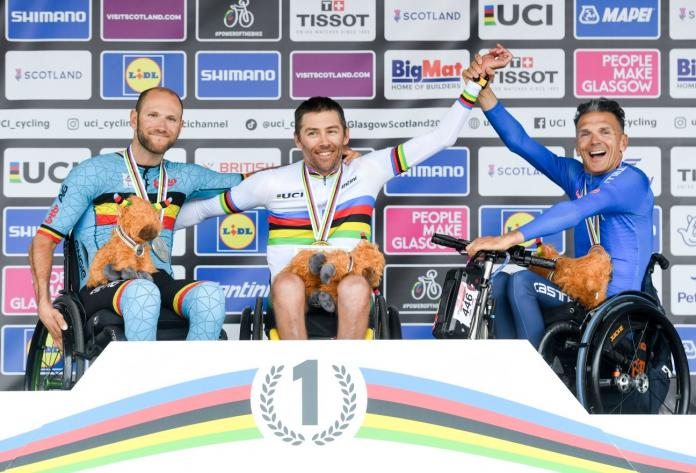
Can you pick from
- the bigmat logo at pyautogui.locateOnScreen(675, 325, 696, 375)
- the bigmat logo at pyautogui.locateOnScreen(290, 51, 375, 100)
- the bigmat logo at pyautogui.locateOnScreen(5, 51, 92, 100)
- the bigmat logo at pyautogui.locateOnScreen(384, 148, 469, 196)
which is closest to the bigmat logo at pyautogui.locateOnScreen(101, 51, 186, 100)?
the bigmat logo at pyautogui.locateOnScreen(5, 51, 92, 100)

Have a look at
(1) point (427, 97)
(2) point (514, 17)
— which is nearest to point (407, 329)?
(1) point (427, 97)

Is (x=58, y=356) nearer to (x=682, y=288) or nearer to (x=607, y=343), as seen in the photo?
(x=607, y=343)

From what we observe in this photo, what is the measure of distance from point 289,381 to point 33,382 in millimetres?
2034

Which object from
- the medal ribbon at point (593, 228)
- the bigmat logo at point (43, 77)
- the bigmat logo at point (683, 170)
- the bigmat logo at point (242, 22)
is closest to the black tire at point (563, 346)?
the medal ribbon at point (593, 228)

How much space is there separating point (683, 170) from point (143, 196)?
9.04ft

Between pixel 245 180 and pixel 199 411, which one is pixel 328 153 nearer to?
pixel 245 180

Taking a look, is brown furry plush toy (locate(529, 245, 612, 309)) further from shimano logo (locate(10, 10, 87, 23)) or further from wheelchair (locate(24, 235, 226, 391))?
shimano logo (locate(10, 10, 87, 23))

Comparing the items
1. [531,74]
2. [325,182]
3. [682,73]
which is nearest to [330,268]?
[325,182]

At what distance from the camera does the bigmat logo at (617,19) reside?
4.71m

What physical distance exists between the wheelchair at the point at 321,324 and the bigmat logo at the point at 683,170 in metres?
2.00

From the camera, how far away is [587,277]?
3.34 m

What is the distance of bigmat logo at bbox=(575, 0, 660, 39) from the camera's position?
4.71 m

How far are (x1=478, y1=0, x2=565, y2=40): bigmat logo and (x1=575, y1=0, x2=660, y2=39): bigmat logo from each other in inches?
4.3

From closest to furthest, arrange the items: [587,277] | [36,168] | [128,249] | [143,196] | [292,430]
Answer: [292,430], [587,277], [128,249], [143,196], [36,168]
